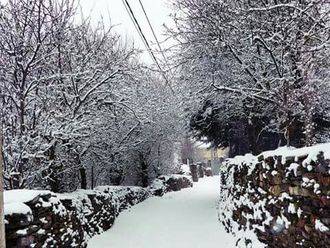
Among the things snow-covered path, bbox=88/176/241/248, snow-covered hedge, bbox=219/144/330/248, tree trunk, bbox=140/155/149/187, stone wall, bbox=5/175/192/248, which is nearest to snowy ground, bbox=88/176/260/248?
snow-covered path, bbox=88/176/241/248

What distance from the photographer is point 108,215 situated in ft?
38.2

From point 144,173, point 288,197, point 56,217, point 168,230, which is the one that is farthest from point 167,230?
point 144,173

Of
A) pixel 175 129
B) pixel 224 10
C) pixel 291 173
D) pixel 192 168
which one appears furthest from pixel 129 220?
pixel 192 168

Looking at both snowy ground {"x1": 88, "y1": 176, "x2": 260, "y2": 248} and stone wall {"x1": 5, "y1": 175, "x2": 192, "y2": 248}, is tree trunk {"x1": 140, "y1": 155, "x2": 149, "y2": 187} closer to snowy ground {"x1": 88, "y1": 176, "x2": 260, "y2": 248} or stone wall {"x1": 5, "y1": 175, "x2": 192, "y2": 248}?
snowy ground {"x1": 88, "y1": 176, "x2": 260, "y2": 248}

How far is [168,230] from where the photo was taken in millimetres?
10508

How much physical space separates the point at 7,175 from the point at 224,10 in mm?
6265

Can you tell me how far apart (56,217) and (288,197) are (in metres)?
3.70

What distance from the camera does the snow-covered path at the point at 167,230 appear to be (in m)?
8.77

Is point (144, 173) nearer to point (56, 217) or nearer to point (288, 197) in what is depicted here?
point (56, 217)

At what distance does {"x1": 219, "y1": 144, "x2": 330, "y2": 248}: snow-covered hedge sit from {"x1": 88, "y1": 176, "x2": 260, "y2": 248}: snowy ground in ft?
2.98

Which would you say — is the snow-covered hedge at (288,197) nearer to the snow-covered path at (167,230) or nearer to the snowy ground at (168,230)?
the snowy ground at (168,230)

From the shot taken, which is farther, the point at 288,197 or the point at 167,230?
the point at 167,230

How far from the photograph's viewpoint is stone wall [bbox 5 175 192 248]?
16.7 feet

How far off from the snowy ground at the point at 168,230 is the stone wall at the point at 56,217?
18.2 inches
